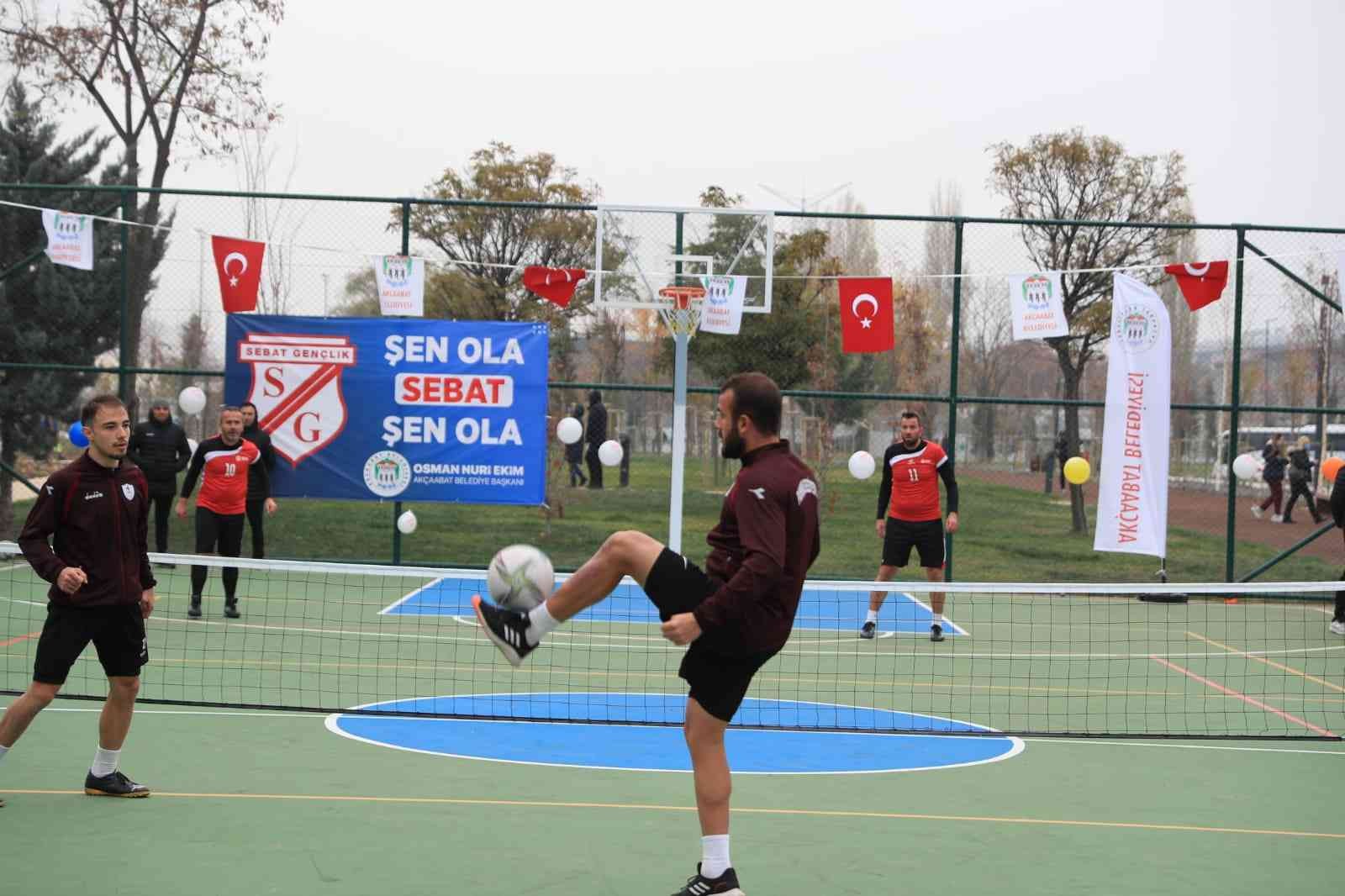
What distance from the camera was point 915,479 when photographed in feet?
41.8

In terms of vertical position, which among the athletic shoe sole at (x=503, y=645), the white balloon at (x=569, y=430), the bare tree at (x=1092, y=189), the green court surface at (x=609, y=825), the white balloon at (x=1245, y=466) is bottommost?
the green court surface at (x=609, y=825)

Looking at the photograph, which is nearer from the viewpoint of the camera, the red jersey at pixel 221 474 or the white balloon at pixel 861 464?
the red jersey at pixel 221 474

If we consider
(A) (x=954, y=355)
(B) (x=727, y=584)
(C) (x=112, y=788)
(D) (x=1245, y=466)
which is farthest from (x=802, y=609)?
(B) (x=727, y=584)

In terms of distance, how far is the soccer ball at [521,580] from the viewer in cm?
557

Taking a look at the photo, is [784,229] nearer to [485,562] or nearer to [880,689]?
[485,562]

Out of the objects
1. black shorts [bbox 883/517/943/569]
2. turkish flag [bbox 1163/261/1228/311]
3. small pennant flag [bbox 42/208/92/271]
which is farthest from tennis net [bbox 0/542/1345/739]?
small pennant flag [bbox 42/208/92/271]

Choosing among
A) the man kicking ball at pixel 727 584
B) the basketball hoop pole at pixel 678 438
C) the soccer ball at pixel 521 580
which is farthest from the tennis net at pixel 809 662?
the man kicking ball at pixel 727 584

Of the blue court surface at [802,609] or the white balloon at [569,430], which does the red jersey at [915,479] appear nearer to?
the blue court surface at [802,609]

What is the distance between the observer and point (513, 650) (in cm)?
549

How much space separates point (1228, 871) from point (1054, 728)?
126 inches

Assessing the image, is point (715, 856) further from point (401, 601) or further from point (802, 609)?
point (802, 609)

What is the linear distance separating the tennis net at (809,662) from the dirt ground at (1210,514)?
555 cm

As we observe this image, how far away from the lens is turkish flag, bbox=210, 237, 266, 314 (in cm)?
1569

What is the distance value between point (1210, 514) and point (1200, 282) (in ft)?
25.4
